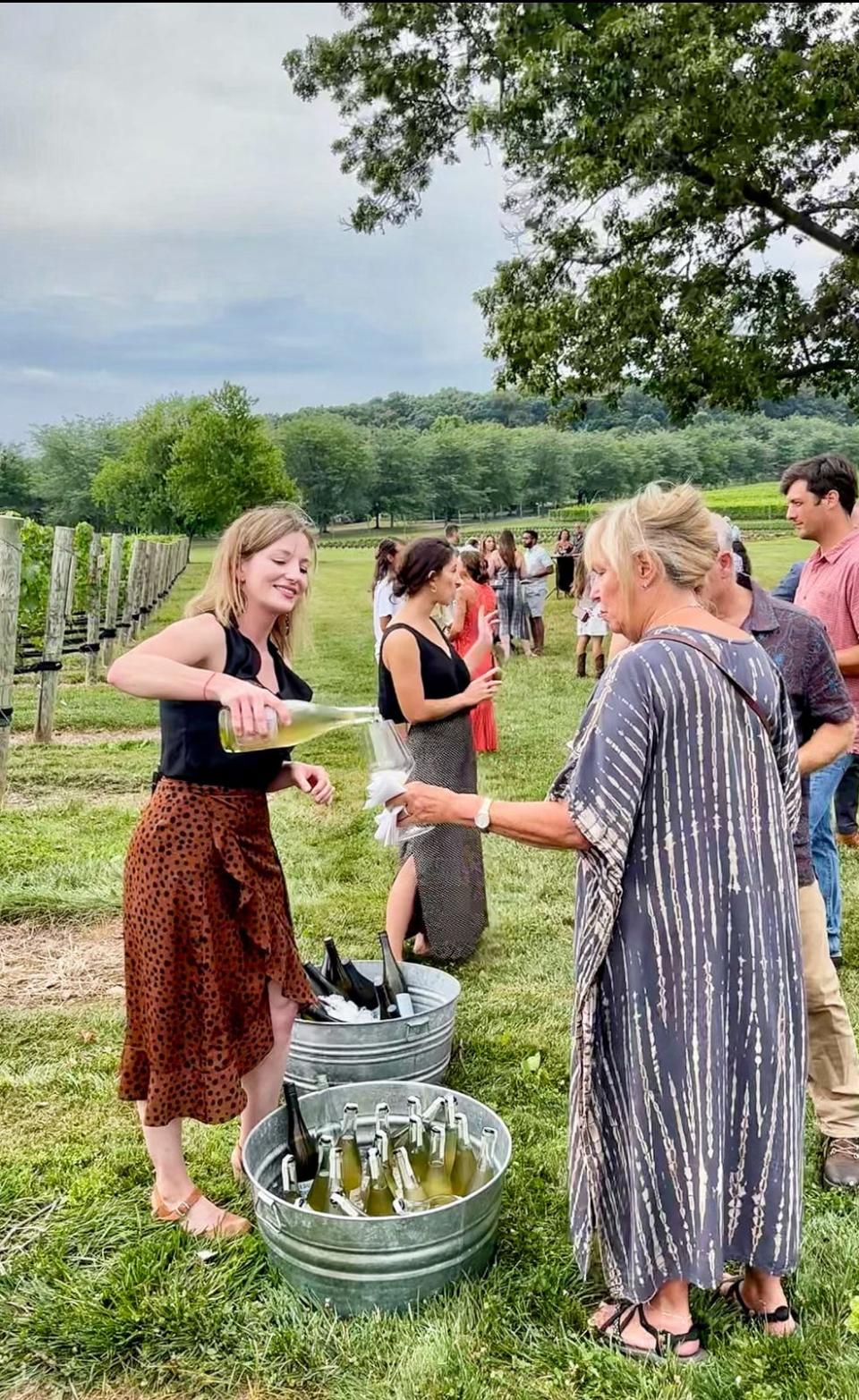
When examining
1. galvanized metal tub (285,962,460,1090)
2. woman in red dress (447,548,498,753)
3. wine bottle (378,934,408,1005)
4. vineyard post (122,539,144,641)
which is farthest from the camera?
vineyard post (122,539,144,641)

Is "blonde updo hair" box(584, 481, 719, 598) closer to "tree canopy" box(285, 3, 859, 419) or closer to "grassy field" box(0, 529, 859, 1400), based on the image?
"grassy field" box(0, 529, 859, 1400)

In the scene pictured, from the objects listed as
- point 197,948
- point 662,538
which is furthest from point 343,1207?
point 662,538

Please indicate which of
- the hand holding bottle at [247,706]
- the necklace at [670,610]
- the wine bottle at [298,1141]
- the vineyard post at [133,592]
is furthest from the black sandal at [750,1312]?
the vineyard post at [133,592]

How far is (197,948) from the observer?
2629 mm

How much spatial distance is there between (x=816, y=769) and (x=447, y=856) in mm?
1968

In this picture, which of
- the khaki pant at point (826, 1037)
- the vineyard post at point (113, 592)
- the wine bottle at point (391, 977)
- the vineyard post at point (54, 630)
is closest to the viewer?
the khaki pant at point (826, 1037)

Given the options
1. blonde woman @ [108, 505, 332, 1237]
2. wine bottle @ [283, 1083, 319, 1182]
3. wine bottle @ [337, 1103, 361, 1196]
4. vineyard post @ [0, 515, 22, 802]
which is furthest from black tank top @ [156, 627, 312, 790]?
vineyard post @ [0, 515, 22, 802]

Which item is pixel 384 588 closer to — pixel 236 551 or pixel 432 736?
pixel 432 736

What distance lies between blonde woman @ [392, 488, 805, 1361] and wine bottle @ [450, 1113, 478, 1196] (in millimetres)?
561

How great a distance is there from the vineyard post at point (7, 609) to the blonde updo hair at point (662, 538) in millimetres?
6002

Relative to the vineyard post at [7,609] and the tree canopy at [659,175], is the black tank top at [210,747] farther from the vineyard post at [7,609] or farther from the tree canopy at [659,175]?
the tree canopy at [659,175]

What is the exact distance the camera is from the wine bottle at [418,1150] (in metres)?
2.80

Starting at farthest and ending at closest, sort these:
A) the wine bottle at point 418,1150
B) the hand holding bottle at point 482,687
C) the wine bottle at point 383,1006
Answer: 1. the hand holding bottle at point 482,687
2. the wine bottle at point 383,1006
3. the wine bottle at point 418,1150

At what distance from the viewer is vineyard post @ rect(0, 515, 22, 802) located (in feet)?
23.3
